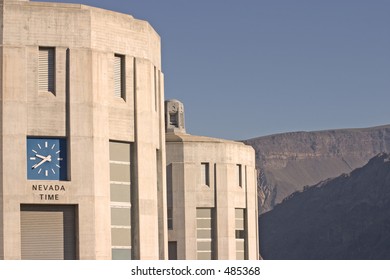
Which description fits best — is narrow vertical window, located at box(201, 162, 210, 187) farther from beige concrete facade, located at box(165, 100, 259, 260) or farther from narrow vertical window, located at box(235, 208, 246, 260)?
narrow vertical window, located at box(235, 208, 246, 260)

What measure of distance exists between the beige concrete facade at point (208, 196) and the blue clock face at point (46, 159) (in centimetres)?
4510

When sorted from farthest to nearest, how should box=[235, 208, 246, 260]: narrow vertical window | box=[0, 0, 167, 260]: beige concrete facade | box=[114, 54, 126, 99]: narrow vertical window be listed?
box=[235, 208, 246, 260]: narrow vertical window, box=[114, 54, 126, 99]: narrow vertical window, box=[0, 0, 167, 260]: beige concrete facade

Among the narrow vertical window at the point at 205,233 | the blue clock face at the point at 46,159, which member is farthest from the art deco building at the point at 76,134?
the narrow vertical window at the point at 205,233

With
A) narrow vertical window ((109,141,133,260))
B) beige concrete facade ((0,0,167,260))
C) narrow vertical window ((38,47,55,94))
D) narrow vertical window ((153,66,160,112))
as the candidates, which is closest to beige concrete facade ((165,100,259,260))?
narrow vertical window ((153,66,160,112))

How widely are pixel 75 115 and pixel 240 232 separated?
2145 inches

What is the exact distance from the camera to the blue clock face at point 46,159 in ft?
204

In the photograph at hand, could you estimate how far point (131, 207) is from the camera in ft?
215

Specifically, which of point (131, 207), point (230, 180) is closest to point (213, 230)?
point (230, 180)

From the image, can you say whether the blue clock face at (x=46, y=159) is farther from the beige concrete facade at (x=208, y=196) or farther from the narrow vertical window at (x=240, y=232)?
the narrow vertical window at (x=240, y=232)

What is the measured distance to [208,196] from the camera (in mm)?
111125

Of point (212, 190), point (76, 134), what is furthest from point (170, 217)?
point (76, 134)

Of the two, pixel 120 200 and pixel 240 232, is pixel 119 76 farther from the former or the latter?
pixel 240 232

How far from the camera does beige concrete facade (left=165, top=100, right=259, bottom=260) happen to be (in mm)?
108562
